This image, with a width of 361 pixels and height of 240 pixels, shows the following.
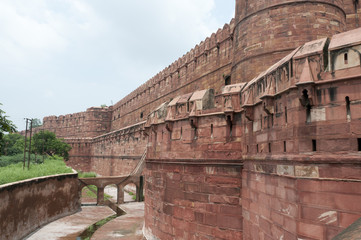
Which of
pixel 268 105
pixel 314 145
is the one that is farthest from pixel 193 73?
pixel 314 145

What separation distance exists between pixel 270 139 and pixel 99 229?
7940mm

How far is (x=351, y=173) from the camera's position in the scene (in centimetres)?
358

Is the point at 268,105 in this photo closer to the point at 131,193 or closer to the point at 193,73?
the point at 193,73

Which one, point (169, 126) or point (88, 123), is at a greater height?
point (88, 123)

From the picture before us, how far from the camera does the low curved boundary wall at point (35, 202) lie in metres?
9.95

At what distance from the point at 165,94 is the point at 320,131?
2032 centimetres

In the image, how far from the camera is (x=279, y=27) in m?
8.70

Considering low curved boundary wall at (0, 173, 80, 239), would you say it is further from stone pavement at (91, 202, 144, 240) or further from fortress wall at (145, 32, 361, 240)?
fortress wall at (145, 32, 361, 240)

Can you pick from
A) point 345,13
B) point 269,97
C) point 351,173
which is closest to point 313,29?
point 345,13

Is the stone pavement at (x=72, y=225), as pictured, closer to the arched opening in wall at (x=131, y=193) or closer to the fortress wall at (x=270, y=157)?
the arched opening in wall at (x=131, y=193)

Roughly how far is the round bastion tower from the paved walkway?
6344mm

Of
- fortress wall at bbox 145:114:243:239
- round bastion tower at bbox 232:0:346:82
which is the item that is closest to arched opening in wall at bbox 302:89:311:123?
fortress wall at bbox 145:114:243:239

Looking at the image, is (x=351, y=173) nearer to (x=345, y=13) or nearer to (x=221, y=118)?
(x=221, y=118)

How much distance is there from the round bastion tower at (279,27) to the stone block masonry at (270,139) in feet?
0.09
